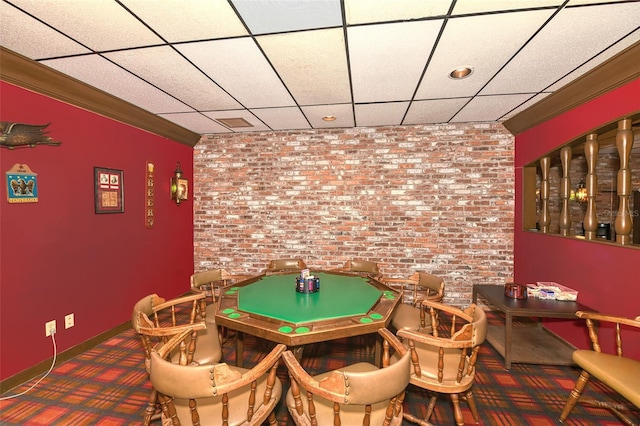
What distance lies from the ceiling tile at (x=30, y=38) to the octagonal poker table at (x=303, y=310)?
2.32 metres

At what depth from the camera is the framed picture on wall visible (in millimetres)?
3275

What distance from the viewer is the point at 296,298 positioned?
2549mm

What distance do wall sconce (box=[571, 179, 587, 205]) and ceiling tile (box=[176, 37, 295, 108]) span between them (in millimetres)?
5748

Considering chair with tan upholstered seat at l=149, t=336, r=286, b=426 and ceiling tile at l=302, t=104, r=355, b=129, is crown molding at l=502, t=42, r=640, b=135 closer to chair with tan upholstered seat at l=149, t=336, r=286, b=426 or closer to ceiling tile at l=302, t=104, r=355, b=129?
ceiling tile at l=302, t=104, r=355, b=129

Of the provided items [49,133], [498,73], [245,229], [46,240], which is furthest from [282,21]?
[245,229]

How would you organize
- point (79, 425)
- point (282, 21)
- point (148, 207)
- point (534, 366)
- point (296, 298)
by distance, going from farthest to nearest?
point (148, 207)
point (534, 366)
point (296, 298)
point (79, 425)
point (282, 21)

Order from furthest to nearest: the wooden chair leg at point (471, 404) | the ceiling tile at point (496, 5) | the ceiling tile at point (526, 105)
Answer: the ceiling tile at point (526, 105)
the wooden chair leg at point (471, 404)
the ceiling tile at point (496, 5)

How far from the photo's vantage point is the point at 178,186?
452 cm

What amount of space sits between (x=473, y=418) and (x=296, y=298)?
1.60m

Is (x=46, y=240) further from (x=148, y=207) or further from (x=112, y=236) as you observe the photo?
(x=148, y=207)

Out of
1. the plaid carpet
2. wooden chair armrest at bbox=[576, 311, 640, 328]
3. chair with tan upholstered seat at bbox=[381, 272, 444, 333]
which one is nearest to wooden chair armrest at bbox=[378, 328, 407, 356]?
chair with tan upholstered seat at bbox=[381, 272, 444, 333]

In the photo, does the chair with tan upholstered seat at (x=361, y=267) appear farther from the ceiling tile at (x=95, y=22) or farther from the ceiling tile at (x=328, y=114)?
the ceiling tile at (x=95, y=22)

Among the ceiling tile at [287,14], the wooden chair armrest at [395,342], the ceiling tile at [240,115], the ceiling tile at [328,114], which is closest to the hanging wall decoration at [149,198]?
the ceiling tile at [240,115]

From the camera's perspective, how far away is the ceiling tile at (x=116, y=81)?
8.26 ft
